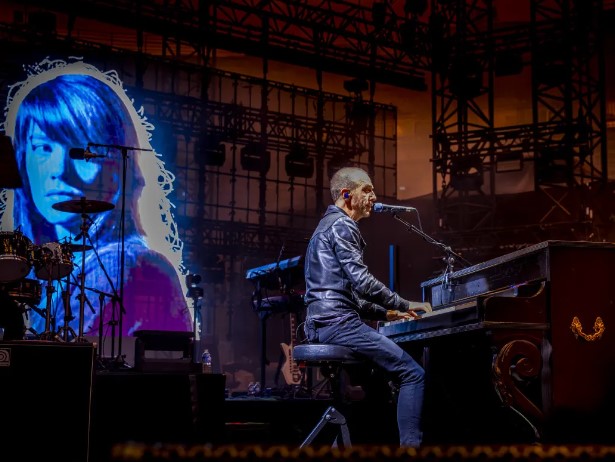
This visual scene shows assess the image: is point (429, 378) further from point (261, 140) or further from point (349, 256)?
point (261, 140)

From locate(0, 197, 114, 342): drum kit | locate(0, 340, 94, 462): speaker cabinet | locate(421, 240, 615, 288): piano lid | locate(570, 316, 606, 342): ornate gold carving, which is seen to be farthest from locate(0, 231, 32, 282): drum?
locate(570, 316, 606, 342): ornate gold carving

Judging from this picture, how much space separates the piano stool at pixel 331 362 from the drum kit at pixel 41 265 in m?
3.30

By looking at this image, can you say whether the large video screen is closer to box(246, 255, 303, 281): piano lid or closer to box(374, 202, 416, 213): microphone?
box(246, 255, 303, 281): piano lid

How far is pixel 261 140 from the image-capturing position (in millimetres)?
19000

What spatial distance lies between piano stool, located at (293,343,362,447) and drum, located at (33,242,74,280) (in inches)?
170

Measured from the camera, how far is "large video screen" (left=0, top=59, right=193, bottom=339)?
43.1 ft

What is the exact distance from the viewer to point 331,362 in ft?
14.8

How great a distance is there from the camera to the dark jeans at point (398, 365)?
170 inches

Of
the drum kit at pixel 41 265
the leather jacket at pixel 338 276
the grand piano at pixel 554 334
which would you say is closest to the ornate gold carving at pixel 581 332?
the grand piano at pixel 554 334

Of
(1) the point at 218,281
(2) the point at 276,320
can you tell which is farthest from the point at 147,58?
(2) the point at 276,320

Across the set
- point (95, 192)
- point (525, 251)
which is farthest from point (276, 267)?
point (95, 192)

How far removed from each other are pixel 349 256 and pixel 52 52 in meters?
12.1

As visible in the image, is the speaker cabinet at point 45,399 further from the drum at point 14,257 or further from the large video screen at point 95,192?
the large video screen at point 95,192

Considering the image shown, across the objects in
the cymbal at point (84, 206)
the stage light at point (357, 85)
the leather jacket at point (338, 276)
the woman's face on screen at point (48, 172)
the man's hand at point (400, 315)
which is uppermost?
the stage light at point (357, 85)
